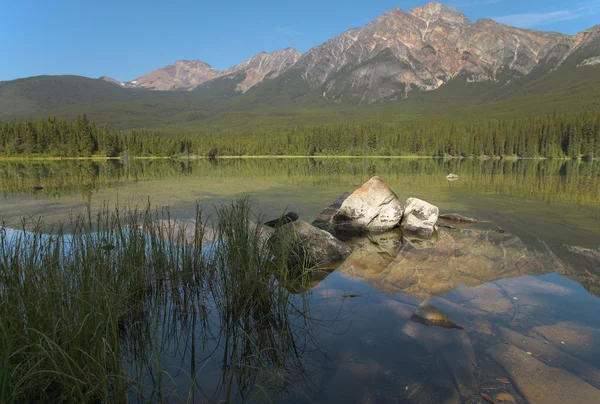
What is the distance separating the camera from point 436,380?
13.5ft

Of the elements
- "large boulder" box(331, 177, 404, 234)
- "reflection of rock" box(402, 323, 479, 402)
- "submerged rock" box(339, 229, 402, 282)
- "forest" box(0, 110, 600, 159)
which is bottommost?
"submerged rock" box(339, 229, 402, 282)

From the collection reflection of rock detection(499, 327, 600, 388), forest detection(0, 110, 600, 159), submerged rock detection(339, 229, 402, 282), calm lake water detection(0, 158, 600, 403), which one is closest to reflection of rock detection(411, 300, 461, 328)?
calm lake water detection(0, 158, 600, 403)

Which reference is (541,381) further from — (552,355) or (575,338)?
(575,338)

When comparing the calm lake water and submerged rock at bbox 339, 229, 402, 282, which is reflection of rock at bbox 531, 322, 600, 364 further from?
submerged rock at bbox 339, 229, 402, 282

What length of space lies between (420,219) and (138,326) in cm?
1043

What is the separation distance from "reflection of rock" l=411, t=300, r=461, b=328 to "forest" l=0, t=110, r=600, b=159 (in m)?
82.6

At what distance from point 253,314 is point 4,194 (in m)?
20.2

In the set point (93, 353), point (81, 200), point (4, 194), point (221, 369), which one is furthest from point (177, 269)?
point (4, 194)

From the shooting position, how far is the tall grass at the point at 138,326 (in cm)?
315

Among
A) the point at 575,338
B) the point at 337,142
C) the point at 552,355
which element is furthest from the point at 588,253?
the point at 337,142

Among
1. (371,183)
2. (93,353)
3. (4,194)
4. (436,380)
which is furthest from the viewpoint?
(4,194)

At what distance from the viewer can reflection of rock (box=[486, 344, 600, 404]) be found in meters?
3.85

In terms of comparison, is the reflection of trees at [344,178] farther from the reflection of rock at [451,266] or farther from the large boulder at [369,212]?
the reflection of rock at [451,266]

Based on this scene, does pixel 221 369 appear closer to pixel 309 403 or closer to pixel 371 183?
pixel 309 403
